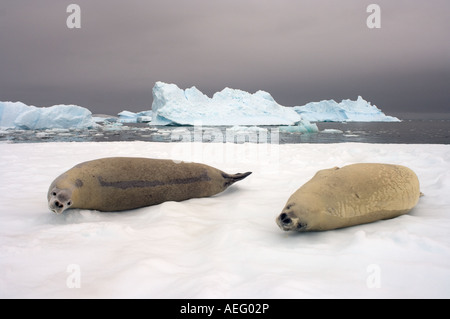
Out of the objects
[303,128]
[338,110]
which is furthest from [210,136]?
[338,110]

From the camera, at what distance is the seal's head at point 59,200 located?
252cm

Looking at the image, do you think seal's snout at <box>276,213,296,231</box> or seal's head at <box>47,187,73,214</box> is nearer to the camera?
seal's snout at <box>276,213,296,231</box>

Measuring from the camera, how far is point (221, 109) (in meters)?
35.4

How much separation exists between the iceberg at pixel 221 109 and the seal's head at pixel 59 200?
31.1m

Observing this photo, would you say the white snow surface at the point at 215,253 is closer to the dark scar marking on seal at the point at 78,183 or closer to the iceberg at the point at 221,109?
the dark scar marking on seal at the point at 78,183

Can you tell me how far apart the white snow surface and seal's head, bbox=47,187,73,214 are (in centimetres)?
10

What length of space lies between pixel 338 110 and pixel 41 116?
40857 millimetres

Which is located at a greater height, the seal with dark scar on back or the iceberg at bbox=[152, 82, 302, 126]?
the iceberg at bbox=[152, 82, 302, 126]

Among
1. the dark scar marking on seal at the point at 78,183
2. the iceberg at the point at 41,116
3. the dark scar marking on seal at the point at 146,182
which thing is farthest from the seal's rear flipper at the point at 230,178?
the iceberg at the point at 41,116

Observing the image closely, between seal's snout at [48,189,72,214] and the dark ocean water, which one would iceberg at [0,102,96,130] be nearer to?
the dark ocean water

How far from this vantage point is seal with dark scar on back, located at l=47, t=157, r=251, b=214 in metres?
2.66
